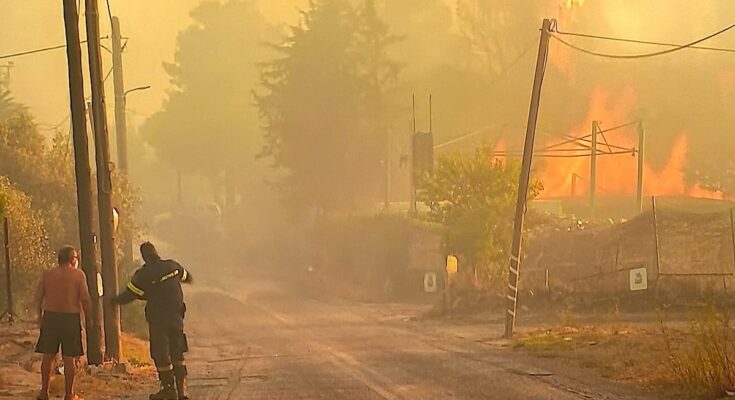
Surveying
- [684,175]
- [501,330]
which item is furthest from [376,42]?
[501,330]

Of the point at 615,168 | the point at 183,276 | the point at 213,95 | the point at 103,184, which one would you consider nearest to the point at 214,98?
the point at 213,95

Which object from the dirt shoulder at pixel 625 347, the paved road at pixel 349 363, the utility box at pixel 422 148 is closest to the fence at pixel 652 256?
the dirt shoulder at pixel 625 347

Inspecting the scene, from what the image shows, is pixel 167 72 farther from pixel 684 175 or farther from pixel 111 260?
pixel 111 260

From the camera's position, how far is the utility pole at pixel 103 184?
57.8 feet

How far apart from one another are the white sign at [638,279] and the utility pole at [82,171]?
17.3m

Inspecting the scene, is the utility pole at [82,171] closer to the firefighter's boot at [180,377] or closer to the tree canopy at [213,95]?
the firefighter's boot at [180,377]

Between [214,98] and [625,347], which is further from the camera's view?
[214,98]

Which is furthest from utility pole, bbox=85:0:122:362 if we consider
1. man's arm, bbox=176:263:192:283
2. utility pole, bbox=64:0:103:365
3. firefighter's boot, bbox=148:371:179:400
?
firefighter's boot, bbox=148:371:179:400

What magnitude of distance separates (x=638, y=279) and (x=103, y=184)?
17.2 meters

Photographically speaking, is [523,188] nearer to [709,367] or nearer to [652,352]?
[652,352]

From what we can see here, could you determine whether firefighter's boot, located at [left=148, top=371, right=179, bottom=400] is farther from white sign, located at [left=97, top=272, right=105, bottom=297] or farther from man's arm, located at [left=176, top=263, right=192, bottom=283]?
white sign, located at [left=97, top=272, right=105, bottom=297]

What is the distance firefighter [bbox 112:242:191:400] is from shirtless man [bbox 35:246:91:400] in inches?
28.9

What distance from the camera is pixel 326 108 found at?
62.8 meters

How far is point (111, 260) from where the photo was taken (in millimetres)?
17797
